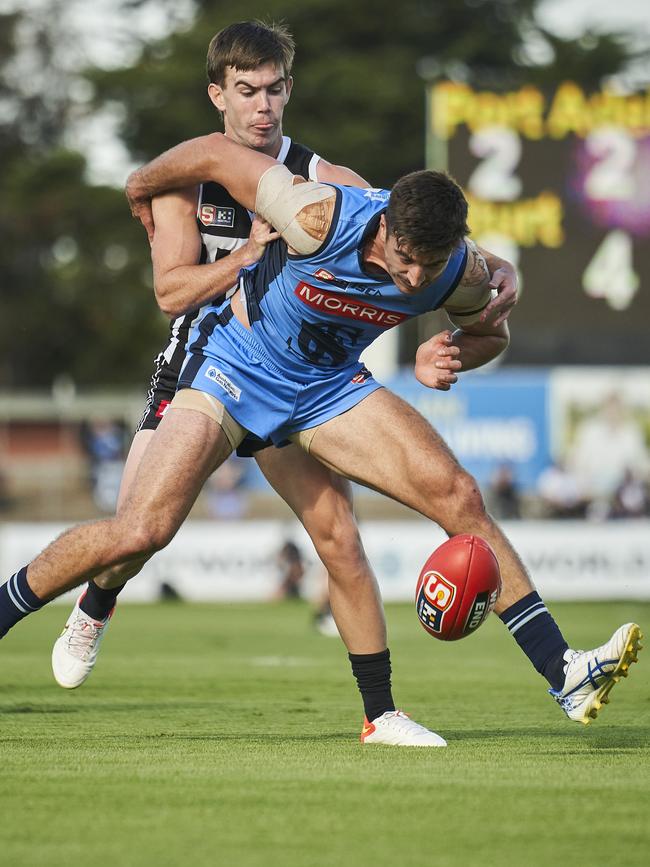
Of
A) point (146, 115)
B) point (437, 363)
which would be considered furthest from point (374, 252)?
point (146, 115)

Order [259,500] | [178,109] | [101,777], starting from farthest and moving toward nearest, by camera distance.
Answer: [178,109] < [259,500] < [101,777]

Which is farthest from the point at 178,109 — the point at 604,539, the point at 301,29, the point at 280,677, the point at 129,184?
the point at 129,184

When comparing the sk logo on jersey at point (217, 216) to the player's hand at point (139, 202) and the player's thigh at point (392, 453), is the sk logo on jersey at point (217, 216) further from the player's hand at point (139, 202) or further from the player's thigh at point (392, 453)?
the player's thigh at point (392, 453)

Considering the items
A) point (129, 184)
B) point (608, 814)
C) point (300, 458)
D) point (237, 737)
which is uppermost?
point (129, 184)

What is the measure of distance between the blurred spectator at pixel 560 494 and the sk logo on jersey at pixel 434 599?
17866 mm

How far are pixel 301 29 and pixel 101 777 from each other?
37060mm

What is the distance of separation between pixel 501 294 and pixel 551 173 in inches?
588

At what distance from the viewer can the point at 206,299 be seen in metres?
6.35

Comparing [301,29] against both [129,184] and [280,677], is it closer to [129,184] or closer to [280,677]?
[280,677]

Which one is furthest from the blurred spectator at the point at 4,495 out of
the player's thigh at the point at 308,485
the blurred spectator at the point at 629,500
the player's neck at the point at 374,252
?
the player's neck at the point at 374,252

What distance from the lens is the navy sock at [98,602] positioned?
7047mm

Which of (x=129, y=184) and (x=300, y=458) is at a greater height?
(x=129, y=184)

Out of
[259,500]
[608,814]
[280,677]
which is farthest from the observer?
[259,500]

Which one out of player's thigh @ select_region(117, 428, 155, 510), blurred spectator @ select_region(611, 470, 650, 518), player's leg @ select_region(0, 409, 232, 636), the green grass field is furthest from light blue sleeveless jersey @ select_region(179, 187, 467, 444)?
blurred spectator @ select_region(611, 470, 650, 518)
